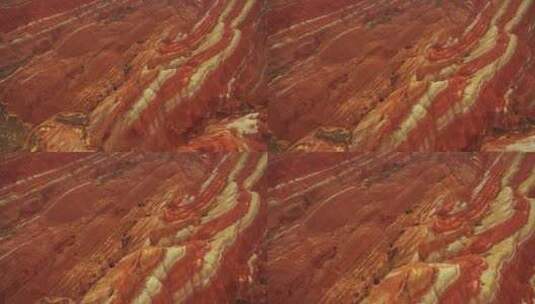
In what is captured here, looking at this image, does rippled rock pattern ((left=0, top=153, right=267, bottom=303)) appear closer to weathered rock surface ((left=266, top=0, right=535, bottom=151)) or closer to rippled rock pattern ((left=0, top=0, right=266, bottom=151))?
rippled rock pattern ((left=0, top=0, right=266, bottom=151))

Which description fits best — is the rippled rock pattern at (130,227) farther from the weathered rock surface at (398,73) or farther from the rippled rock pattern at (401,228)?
the weathered rock surface at (398,73)

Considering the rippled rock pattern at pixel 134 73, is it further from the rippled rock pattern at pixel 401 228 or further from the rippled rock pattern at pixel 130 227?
the rippled rock pattern at pixel 401 228

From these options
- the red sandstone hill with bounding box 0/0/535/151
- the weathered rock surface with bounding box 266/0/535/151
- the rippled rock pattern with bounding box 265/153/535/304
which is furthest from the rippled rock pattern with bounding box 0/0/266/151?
the rippled rock pattern with bounding box 265/153/535/304

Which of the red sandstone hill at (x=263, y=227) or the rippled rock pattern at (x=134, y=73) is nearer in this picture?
the red sandstone hill at (x=263, y=227)

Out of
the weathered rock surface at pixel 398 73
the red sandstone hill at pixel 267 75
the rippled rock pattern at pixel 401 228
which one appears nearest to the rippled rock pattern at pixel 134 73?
the red sandstone hill at pixel 267 75

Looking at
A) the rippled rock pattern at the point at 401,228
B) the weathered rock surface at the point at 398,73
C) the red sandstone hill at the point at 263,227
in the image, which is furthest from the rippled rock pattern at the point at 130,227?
the weathered rock surface at the point at 398,73

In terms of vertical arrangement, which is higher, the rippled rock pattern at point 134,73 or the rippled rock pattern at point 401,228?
the rippled rock pattern at point 134,73
